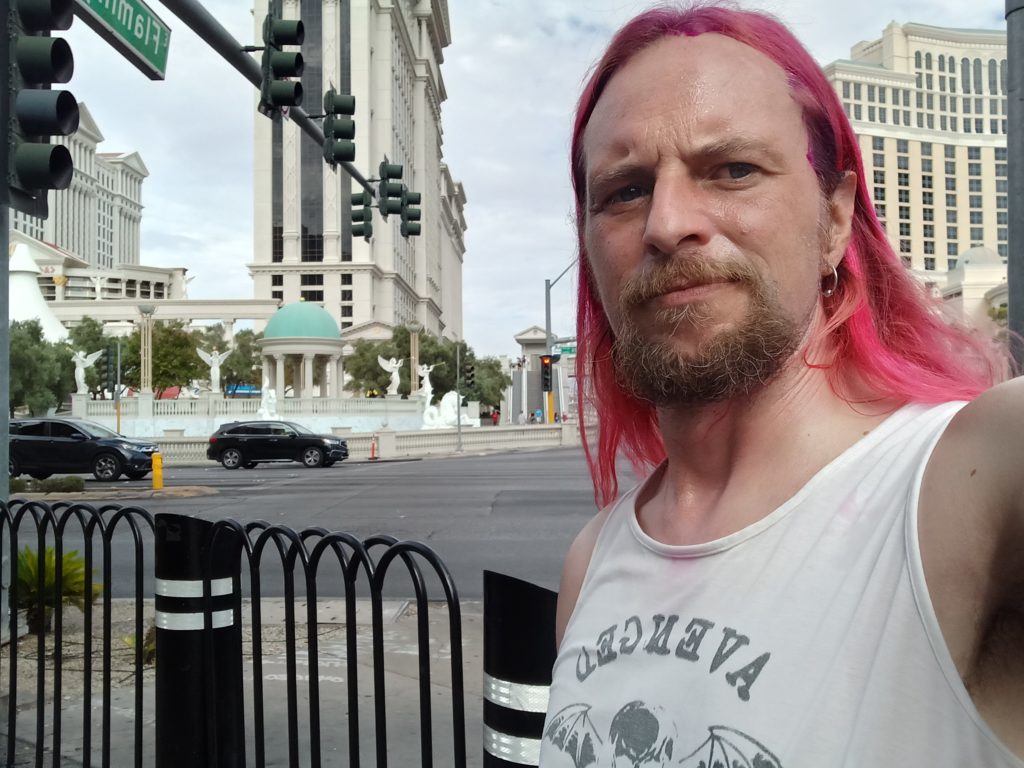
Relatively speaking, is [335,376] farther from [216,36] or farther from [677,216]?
[677,216]

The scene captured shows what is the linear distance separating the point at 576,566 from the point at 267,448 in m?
26.7

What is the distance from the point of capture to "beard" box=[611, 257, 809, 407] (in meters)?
1.12

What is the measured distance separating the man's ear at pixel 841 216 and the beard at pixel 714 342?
153 mm

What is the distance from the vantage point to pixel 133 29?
19.4 ft

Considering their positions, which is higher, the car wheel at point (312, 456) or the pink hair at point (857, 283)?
the pink hair at point (857, 283)

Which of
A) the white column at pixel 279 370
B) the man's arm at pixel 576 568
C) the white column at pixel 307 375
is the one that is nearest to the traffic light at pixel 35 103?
the man's arm at pixel 576 568

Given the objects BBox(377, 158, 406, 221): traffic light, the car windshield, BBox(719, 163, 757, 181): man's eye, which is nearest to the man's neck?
BBox(719, 163, 757, 181): man's eye

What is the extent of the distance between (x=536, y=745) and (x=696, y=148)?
1616 millimetres

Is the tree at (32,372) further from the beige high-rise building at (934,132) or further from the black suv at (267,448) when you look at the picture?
the beige high-rise building at (934,132)

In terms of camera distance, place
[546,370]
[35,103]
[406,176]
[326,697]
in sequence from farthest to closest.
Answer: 1. [406,176]
2. [546,370]
3. [326,697]
4. [35,103]

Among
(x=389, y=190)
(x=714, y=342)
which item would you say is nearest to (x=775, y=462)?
(x=714, y=342)

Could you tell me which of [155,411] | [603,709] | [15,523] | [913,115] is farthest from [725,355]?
[913,115]

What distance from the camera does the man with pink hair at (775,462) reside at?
0.84 metres

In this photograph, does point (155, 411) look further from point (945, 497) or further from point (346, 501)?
point (945, 497)
